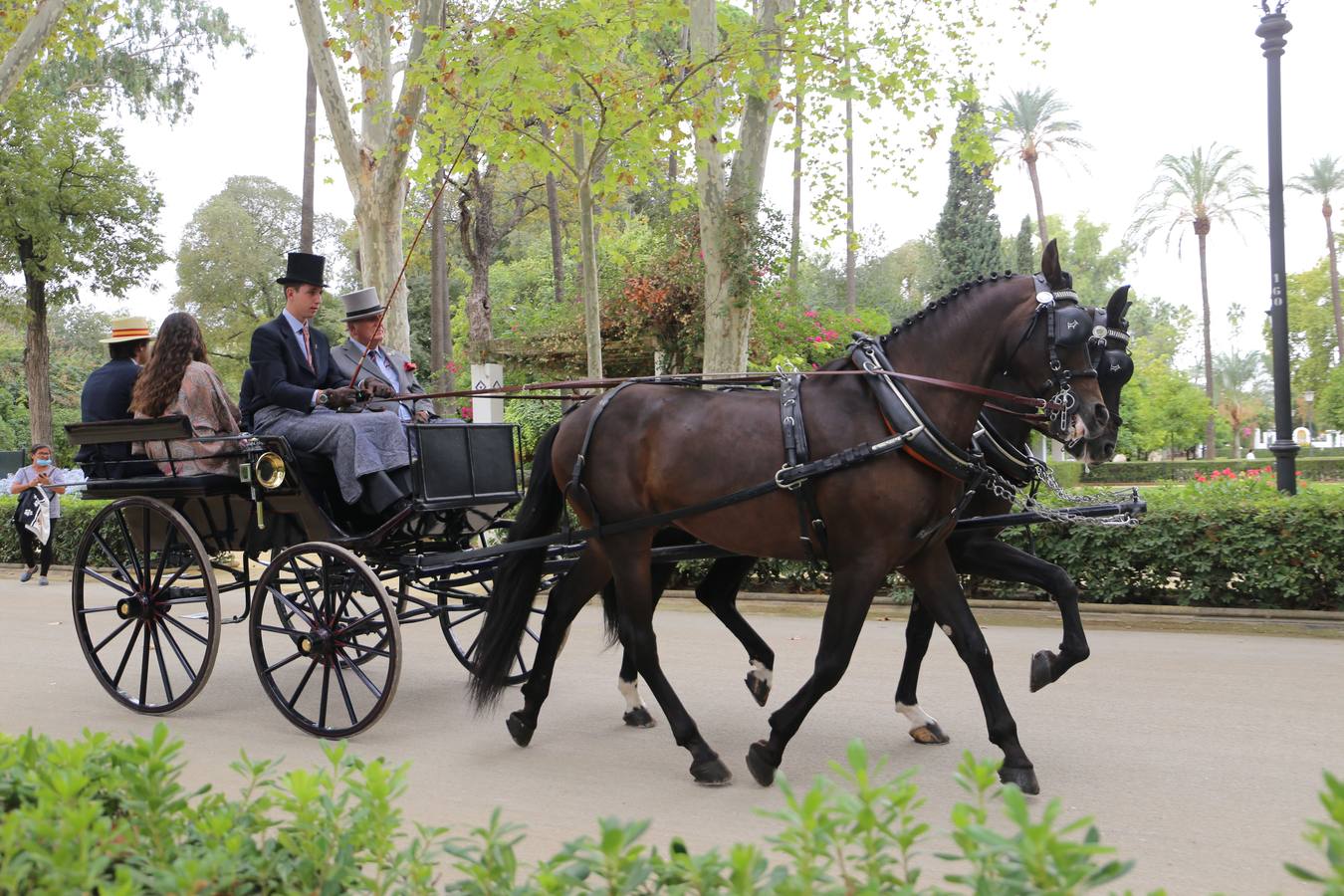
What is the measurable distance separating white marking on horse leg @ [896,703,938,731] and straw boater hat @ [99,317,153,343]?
219 inches

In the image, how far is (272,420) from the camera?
636cm

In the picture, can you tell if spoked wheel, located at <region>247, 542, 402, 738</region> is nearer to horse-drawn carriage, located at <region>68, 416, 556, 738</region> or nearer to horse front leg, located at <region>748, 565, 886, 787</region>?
horse-drawn carriage, located at <region>68, 416, 556, 738</region>

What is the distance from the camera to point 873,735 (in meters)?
5.54

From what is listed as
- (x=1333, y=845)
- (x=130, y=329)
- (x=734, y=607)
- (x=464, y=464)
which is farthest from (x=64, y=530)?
(x=1333, y=845)

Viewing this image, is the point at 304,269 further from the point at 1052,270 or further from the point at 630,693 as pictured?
the point at 1052,270

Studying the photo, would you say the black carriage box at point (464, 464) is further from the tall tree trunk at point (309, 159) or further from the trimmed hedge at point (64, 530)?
the tall tree trunk at point (309, 159)

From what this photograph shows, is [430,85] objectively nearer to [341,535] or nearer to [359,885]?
[341,535]

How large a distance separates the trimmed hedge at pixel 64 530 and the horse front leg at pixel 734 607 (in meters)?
10.5

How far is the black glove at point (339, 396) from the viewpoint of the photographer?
19.5 ft

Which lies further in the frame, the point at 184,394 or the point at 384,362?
the point at 384,362

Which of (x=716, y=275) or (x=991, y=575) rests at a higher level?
(x=716, y=275)

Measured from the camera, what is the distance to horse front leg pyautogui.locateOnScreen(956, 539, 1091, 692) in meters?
5.07

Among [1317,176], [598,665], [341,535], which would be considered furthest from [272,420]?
[1317,176]

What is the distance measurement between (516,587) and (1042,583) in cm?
265
